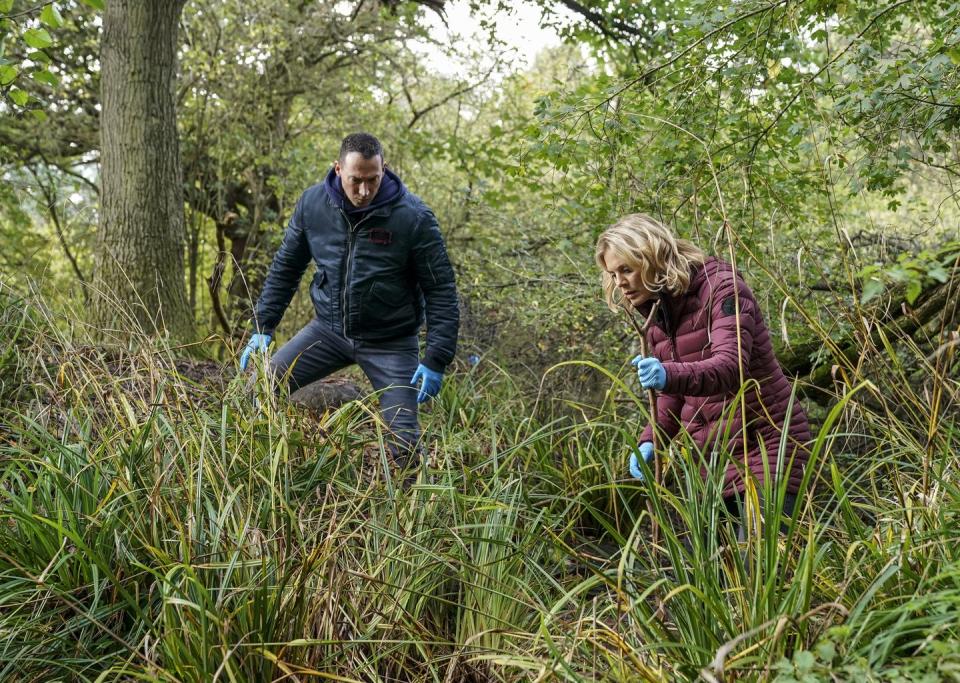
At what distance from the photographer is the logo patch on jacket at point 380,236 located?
4.27 metres

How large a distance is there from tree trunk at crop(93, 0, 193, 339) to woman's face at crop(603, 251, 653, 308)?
166 inches

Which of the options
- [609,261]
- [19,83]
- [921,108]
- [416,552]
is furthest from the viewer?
[19,83]

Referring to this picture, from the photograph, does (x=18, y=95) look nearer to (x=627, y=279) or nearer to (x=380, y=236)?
(x=380, y=236)

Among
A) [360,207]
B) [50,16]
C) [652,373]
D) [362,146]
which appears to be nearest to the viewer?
[652,373]

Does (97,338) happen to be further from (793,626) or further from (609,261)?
(793,626)

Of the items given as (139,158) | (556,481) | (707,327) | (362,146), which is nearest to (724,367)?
(707,327)

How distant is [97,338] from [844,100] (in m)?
4.51

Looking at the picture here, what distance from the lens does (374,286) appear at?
430cm

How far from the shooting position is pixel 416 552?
2.78m

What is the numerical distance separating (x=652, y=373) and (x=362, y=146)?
214 cm

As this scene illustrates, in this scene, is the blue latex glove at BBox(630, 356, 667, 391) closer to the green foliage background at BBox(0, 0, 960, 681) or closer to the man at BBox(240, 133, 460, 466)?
the green foliage background at BBox(0, 0, 960, 681)

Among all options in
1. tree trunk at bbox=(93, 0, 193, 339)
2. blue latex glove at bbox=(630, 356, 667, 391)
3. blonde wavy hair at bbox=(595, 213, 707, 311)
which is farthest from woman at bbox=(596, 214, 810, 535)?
tree trunk at bbox=(93, 0, 193, 339)

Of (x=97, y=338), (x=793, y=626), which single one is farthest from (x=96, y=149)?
(x=793, y=626)

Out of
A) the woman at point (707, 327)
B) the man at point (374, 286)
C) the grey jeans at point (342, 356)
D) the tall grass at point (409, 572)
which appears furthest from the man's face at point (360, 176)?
the woman at point (707, 327)
